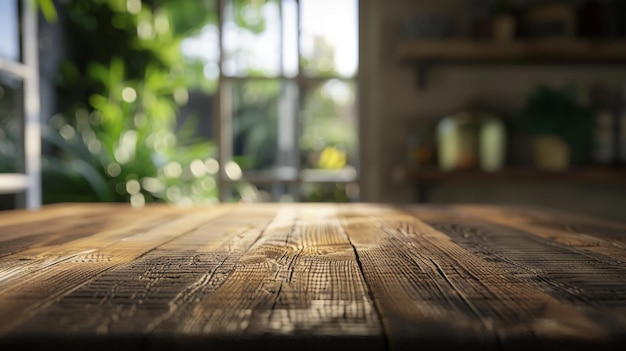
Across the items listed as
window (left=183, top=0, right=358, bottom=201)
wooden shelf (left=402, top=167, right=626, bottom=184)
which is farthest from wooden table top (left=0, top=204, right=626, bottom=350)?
window (left=183, top=0, right=358, bottom=201)

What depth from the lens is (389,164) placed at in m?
2.62

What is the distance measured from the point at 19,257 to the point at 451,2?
2.41 m

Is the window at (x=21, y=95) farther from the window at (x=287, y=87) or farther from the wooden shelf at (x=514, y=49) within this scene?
the wooden shelf at (x=514, y=49)

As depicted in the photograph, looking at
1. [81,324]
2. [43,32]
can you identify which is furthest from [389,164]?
[81,324]

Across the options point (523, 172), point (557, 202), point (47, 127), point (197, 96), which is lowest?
point (557, 202)

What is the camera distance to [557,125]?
7.86 ft

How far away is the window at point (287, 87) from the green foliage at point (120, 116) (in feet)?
1.50

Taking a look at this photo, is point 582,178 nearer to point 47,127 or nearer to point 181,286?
point 181,286

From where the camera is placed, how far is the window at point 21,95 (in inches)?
80.0

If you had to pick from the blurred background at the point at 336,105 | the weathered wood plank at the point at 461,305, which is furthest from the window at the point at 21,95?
the weathered wood plank at the point at 461,305

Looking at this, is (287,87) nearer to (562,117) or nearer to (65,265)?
(562,117)

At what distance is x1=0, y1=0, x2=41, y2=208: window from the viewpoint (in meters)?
2.03

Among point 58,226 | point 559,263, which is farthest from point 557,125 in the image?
point 58,226

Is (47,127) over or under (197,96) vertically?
under
